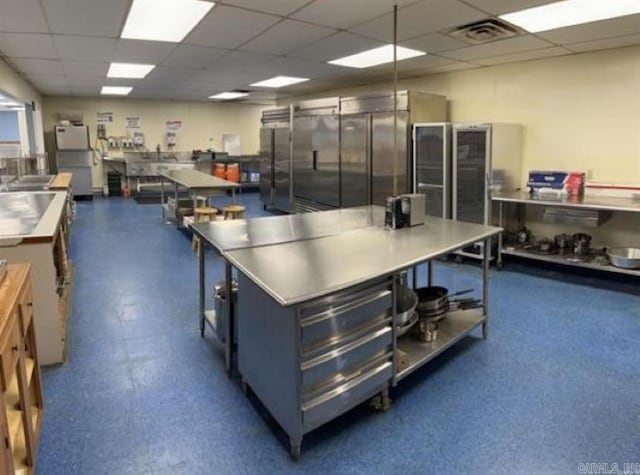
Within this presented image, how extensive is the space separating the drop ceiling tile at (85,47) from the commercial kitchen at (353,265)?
50 mm

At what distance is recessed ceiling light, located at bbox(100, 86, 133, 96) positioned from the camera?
8.56m

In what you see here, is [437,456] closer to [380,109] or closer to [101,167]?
[380,109]

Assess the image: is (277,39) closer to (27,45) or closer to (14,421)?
(27,45)

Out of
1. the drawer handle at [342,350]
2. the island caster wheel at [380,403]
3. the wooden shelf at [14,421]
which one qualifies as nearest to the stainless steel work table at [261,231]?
the drawer handle at [342,350]

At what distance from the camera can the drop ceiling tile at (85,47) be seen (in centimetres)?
449

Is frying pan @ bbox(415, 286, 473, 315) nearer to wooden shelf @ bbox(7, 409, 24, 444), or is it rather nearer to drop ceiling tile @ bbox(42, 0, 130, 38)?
wooden shelf @ bbox(7, 409, 24, 444)

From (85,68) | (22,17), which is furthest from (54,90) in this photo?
(22,17)

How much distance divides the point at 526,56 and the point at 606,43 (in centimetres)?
84

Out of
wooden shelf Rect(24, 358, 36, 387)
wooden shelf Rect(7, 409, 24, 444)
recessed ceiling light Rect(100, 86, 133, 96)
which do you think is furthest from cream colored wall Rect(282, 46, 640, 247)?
recessed ceiling light Rect(100, 86, 133, 96)

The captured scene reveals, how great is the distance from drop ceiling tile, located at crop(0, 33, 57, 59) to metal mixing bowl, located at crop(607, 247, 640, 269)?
589 centimetres

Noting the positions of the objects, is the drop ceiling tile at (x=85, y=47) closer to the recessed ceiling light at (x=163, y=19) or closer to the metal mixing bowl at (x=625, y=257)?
the recessed ceiling light at (x=163, y=19)

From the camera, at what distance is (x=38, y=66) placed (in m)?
6.09

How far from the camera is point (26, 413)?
1.78 m

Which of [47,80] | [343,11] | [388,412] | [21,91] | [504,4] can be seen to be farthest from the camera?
[47,80]
